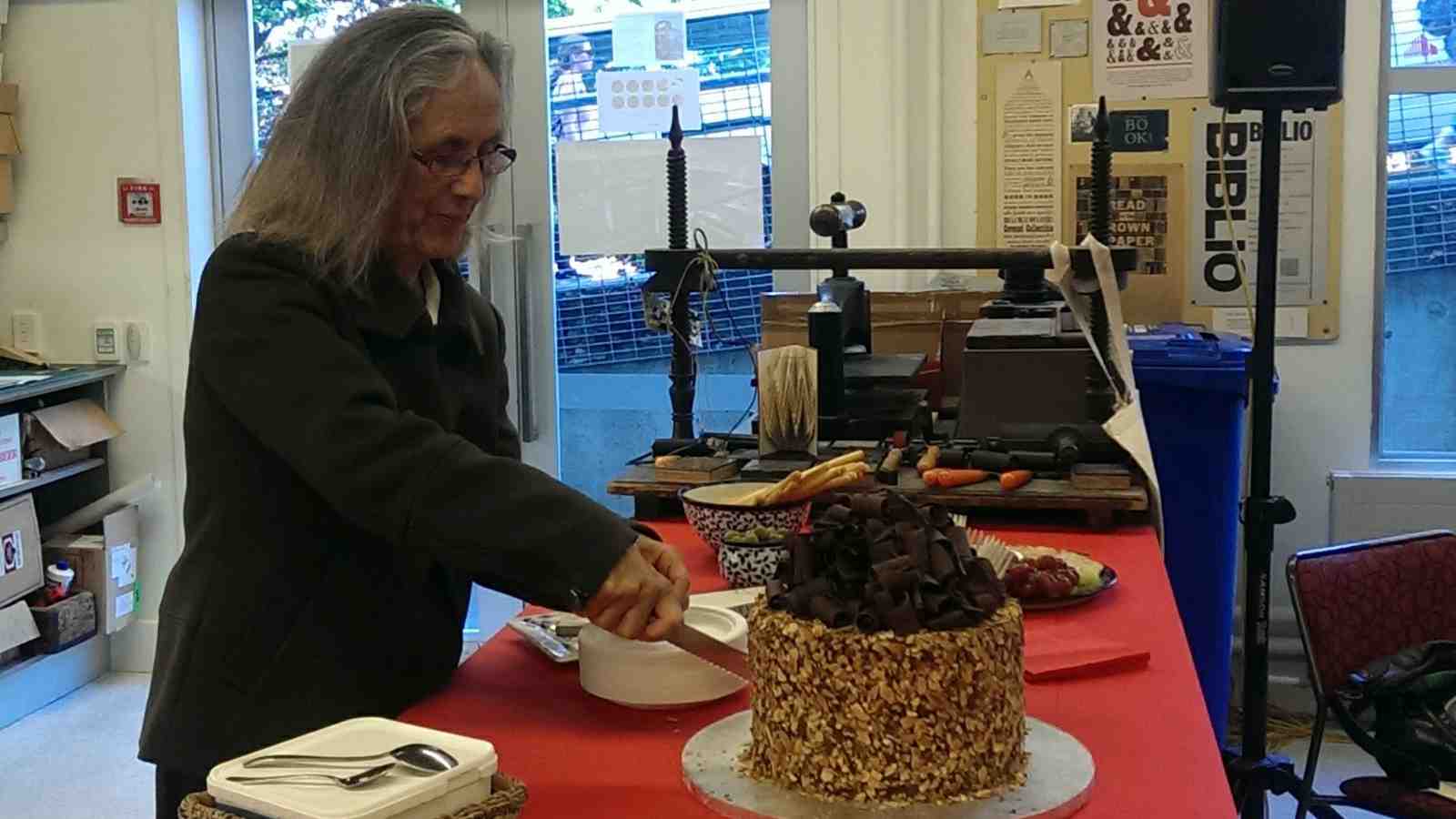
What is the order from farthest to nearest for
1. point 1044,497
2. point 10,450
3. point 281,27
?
point 281,27, point 10,450, point 1044,497

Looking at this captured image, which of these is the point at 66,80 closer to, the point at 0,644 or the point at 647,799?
the point at 0,644

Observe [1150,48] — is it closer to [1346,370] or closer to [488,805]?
[1346,370]

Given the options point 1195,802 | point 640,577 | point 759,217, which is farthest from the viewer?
point 759,217

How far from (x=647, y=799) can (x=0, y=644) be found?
2.98m

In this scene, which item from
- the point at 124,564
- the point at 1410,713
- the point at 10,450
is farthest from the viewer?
the point at 124,564

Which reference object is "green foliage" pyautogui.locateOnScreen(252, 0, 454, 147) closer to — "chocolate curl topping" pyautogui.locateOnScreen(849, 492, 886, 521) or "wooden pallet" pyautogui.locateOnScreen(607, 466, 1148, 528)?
"wooden pallet" pyautogui.locateOnScreen(607, 466, 1148, 528)

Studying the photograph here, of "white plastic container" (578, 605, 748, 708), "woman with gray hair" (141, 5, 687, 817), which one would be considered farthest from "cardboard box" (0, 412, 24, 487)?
"white plastic container" (578, 605, 748, 708)

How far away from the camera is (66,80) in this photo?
4023mm

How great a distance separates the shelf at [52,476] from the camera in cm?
365

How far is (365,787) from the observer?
1039 mm

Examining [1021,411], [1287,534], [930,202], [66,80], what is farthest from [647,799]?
[66,80]

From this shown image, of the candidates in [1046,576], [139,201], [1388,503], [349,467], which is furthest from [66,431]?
[1388,503]

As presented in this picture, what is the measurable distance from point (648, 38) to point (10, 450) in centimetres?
190

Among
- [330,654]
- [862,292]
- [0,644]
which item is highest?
[862,292]
